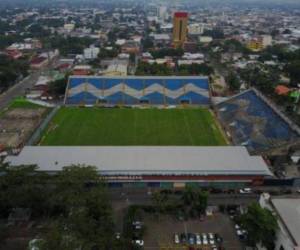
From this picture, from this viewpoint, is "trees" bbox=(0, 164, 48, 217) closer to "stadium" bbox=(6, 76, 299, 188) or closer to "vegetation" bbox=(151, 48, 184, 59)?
"stadium" bbox=(6, 76, 299, 188)

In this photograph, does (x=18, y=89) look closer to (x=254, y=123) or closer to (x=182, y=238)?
(x=254, y=123)

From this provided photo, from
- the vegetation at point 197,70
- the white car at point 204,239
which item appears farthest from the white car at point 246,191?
the vegetation at point 197,70

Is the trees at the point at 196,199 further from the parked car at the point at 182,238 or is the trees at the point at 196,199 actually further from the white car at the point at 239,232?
the white car at the point at 239,232

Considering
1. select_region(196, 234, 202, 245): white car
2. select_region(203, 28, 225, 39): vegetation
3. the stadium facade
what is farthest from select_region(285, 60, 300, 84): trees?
select_region(203, 28, 225, 39): vegetation

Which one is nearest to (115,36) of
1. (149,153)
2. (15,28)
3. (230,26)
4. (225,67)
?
(15,28)

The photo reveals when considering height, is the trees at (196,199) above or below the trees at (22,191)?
below

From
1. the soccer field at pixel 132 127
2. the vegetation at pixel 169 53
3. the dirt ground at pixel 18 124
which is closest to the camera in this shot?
the soccer field at pixel 132 127

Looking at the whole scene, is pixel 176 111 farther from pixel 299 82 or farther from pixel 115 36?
pixel 115 36
